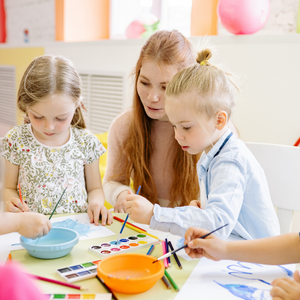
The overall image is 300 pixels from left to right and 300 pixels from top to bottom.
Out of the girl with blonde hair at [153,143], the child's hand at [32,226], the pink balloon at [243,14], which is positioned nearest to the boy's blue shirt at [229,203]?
the child's hand at [32,226]

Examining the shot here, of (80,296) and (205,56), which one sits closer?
(80,296)

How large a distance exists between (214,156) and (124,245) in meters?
0.34

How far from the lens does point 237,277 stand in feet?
2.42

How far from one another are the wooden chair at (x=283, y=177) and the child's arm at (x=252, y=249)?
1.44 feet

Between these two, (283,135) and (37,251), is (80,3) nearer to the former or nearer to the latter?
(283,135)

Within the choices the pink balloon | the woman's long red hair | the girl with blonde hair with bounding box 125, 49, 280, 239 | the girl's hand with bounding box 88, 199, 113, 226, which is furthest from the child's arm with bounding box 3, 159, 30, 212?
the pink balloon

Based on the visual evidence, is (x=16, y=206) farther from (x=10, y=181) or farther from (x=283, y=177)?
(x=283, y=177)

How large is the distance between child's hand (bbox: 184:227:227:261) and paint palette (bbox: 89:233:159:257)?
13 centimetres

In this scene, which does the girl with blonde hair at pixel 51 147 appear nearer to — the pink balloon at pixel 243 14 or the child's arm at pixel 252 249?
the child's arm at pixel 252 249

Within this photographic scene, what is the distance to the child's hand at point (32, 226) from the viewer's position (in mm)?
797

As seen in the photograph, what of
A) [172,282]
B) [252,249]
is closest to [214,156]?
[252,249]

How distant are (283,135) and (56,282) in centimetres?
151

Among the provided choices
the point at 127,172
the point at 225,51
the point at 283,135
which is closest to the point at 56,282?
the point at 127,172

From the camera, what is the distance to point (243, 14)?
1864mm
